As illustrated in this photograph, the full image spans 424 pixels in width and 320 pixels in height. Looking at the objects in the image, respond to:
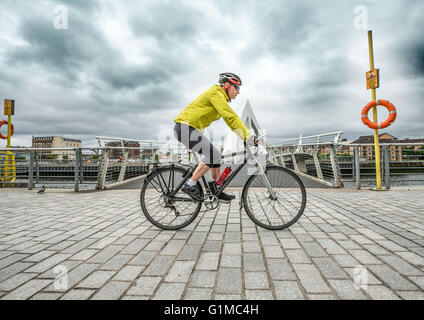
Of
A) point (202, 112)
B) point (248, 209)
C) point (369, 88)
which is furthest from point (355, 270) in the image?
point (369, 88)

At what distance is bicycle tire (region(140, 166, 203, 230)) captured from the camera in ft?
10.6

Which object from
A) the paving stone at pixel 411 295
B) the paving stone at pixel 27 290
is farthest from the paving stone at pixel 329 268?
the paving stone at pixel 27 290

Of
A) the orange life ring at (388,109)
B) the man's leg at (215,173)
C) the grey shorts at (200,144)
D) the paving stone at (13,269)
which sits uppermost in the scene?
the orange life ring at (388,109)

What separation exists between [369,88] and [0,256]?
26.8 feet

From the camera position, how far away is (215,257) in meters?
2.33

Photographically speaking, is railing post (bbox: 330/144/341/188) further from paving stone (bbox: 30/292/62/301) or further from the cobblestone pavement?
paving stone (bbox: 30/292/62/301)

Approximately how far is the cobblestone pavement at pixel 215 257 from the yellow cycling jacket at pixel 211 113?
4.34 feet

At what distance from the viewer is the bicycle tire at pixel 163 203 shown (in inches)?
127

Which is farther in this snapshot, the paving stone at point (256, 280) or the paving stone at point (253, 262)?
the paving stone at point (253, 262)

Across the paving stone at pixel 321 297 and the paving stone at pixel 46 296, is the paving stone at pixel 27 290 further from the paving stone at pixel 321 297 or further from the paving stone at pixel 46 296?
the paving stone at pixel 321 297

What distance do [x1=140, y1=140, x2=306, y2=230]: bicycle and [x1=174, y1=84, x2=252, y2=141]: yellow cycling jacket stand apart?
0.34 meters
